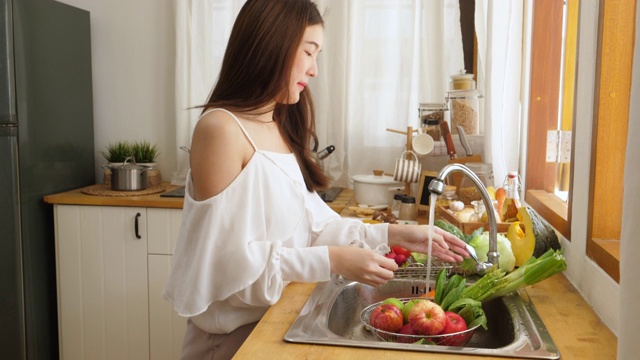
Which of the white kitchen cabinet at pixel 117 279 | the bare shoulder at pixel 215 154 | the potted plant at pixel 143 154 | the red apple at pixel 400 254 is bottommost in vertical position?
the white kitchen cabinet at pixel 117 279

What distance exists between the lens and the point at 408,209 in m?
2.49

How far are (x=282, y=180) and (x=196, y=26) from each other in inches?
77.9

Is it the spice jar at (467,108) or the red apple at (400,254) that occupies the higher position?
the spice jar at (467,108)

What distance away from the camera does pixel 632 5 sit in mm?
1311

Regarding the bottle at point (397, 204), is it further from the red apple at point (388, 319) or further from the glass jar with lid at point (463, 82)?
the red apple at point (388, 319)

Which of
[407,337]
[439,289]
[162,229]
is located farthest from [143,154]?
[407,337]

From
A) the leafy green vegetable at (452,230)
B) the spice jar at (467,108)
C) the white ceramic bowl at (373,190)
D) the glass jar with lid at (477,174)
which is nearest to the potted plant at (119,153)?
the white ceramic bowl at (373,190)

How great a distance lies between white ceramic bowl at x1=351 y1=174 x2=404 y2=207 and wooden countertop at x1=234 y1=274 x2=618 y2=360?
4.22 feet

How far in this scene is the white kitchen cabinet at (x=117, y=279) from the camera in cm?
299

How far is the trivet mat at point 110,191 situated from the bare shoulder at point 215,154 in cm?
170

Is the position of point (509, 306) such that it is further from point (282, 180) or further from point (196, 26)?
point (196, 26)

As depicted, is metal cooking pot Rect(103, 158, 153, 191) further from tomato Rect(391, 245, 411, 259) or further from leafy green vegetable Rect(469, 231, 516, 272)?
leafy green vegetable Rect(469, 231, 516, 272)

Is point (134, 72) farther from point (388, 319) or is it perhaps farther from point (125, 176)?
point (388, 319)

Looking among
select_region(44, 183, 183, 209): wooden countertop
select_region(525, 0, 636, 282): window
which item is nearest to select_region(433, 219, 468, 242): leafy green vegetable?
select_region(525, 0, 636, 282): window
